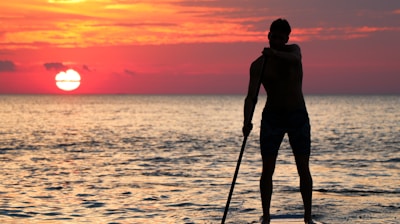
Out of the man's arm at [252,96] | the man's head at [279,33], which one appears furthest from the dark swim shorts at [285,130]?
the man's head at [279,33]

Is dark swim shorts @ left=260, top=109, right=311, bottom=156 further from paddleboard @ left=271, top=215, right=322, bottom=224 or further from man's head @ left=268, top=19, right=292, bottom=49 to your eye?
paddleboard @ left=271, top=215, right=322, bottom=224

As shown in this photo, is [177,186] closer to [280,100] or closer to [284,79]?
[280,100]

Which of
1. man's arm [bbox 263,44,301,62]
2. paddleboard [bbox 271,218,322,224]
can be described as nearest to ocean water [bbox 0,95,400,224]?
paddleboard [bbox 271,218,322,224]

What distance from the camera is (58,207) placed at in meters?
12.3

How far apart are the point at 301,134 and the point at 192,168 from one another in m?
12.8

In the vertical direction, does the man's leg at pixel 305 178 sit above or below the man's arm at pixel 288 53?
below

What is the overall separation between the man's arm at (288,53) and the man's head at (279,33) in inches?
4.1

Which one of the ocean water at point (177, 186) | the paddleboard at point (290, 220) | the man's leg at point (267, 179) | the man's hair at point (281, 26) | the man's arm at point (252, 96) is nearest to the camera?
the man's hair at point (281, 26)

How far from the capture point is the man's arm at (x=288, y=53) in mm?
7406

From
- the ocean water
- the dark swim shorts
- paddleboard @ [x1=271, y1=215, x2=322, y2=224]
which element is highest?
the dark swim shorts

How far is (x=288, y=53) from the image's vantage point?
7523 mm

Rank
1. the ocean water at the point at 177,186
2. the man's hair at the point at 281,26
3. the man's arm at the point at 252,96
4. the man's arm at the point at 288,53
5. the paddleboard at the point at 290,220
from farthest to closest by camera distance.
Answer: the ocean water at the point at 177,186 < the paddleboard at the point at 290,220 < the man's arm at the point at 252,96 < the man's hair at the point at 281,26 < the man's arm at the point at 288,53

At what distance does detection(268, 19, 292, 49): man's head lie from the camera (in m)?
7.57

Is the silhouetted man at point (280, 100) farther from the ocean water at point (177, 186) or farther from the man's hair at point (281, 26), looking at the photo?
the ocean water at point (177, 186)
